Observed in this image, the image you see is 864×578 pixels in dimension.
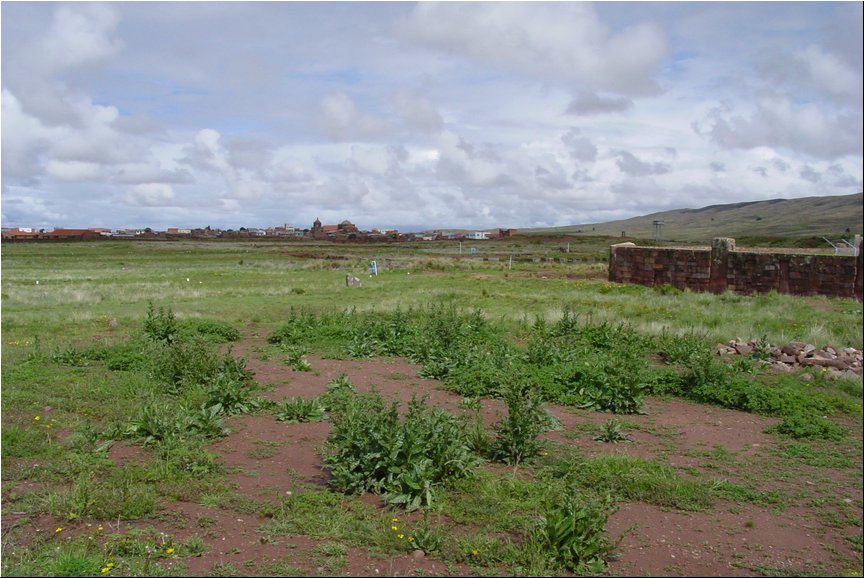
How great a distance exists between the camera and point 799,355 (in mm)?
10305

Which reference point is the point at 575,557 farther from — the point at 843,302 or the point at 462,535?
the point at 843,302

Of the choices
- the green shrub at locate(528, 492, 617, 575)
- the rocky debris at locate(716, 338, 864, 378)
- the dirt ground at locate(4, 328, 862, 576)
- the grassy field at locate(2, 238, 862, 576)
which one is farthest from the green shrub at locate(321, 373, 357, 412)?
the rocky debris at locate(716, 338, 864, 378)

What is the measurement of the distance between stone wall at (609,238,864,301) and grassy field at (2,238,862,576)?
15.4 ft

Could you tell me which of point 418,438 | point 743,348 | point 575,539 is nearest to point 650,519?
point 575,539

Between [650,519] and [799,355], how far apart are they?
6966mm

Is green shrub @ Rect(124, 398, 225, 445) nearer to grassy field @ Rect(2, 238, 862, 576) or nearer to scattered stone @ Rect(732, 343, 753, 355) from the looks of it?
grassy field @ Rect(2, 238, 862, 576)

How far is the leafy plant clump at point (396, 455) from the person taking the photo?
5.19 m

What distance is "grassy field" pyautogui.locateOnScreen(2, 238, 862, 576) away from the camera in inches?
171

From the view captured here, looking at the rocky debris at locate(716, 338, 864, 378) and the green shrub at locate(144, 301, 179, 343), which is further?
the green shrub at locate(144, 301, 179, 343)

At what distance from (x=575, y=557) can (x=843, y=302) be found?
16412 mm

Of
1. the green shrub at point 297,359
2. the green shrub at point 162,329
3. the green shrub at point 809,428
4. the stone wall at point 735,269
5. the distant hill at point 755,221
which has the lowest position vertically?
the green shrub at point 809,428

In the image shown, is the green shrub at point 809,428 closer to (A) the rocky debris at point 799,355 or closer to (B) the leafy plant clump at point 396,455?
(A) the rocky debris at point 799,355

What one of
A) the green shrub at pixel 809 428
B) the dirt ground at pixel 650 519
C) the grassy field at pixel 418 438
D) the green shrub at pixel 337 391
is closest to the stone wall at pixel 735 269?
the grassy field at pixel 418 438

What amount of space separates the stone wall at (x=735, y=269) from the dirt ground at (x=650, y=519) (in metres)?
12.5
